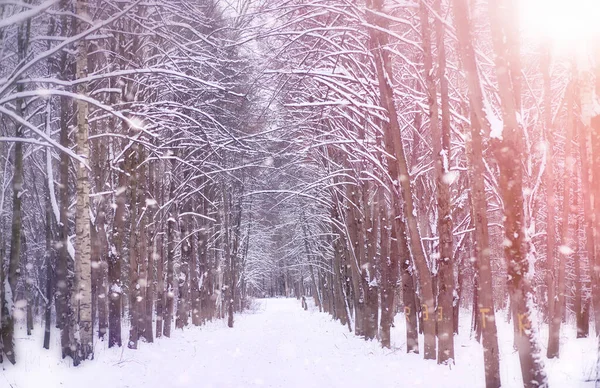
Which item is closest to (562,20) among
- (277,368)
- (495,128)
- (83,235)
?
(495,128)

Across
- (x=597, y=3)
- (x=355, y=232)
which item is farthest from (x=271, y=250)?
(x=597, y=3)

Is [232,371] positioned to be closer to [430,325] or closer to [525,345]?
[430,325]

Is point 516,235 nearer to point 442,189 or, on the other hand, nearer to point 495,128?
point 495,128

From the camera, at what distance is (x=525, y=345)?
6891mm

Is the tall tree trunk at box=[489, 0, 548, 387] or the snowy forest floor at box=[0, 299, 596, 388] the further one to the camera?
the snowy forest floor at box=[0, 299, 596, 388]

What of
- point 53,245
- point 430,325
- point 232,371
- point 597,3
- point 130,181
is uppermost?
point 597,3

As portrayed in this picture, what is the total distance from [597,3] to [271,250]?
5844cm

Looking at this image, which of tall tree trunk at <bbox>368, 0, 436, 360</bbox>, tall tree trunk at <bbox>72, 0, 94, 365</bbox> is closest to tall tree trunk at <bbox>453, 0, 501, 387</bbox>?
tall tree trunk at <bbox>368, 0, 436, 360</bbox>

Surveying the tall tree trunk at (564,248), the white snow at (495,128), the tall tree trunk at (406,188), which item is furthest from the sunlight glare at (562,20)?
the tall tree trunk at (406,188)

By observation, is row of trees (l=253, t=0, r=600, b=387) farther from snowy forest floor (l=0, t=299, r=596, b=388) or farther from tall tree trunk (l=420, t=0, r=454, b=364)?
snowy forest floor (l=0, t=299, r=596, b=388)

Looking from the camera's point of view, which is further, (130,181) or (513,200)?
(130,181)

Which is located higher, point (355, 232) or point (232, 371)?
point (355, 232)

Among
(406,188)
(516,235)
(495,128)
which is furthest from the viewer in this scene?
(406,188)

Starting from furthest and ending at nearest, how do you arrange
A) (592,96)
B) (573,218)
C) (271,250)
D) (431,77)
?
1. (271,250)
2. (573,218)
3. (431,77)
4. (592,96)
